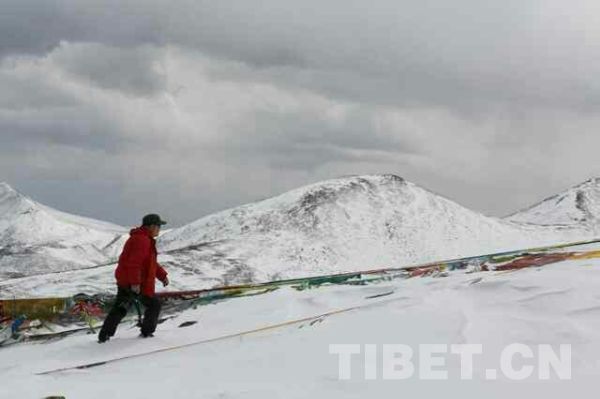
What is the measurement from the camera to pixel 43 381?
24.3 ft

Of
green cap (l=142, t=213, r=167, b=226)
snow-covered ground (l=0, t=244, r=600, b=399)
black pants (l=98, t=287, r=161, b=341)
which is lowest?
snow-covered ground (l=0, t=244, r=600, b=399)

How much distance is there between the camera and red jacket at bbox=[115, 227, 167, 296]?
997 cm

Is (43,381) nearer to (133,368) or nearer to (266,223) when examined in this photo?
(133,368)

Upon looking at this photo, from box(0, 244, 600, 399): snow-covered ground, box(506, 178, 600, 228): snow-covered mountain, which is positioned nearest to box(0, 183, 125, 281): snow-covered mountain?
box(506, 178, 600, 228): snow-covered mountain

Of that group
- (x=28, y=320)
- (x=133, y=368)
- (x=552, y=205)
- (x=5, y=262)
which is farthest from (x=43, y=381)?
(x=5, y=262)

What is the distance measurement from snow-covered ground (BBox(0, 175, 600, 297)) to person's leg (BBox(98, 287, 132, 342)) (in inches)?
1390

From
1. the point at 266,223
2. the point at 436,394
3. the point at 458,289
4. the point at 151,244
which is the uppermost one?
the point at 266,223

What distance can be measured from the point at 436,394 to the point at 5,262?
159 metres

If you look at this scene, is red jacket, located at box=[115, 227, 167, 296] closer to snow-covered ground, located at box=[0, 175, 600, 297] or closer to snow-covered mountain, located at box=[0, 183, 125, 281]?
snow-covered ground, located at box=[0, 175, 600, 297]

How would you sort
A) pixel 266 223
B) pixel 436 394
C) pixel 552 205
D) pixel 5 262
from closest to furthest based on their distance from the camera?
pixel 436 394
pixel 266 223
pixel 552 205
pixel 5 262

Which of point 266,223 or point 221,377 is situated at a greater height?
point 266,223

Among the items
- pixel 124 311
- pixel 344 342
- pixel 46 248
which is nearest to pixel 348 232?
pixel 124 311

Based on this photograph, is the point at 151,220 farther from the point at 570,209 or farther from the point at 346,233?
the point at 570,209

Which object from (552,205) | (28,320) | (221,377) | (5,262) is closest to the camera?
(221,377)
